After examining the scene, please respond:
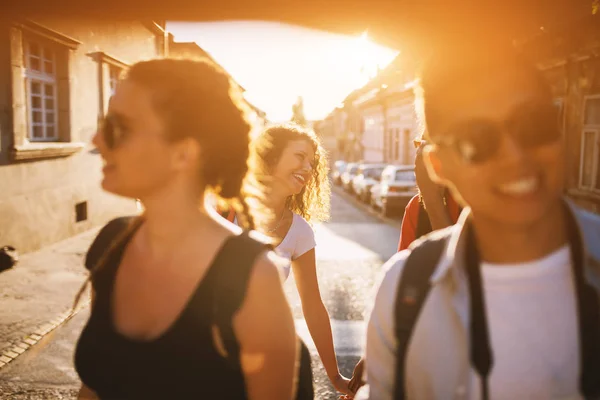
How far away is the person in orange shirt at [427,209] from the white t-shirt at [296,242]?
53cm

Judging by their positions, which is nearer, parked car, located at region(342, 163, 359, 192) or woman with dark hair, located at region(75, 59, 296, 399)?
woman with dark hair, located at region(75, 59, 296, 399)

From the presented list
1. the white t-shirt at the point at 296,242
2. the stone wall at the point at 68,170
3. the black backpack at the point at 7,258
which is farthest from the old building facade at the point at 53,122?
the white t-shirt at the point at 296,242

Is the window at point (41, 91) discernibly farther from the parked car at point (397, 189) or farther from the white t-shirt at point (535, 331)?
the white t-shirt at point (535, 331)

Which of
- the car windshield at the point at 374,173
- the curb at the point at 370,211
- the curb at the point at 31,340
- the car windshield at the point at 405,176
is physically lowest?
→ the curb at the point at 370,211

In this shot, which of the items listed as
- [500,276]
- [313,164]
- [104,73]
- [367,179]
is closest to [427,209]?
[313,164]

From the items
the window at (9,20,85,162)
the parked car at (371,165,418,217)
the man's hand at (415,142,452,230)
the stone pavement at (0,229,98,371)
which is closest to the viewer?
the man's hand at (415,142,452,230)

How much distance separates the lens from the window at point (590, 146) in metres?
13.1

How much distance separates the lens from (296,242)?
3160 millimetres

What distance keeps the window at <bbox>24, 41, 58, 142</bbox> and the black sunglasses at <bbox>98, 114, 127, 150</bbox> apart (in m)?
10.3

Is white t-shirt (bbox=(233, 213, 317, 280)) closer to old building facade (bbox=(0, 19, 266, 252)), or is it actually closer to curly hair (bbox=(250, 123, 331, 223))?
curly hair (bbox=(250, 123, 331, 223))

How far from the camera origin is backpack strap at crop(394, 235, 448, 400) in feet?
4.75

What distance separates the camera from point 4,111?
379 inches

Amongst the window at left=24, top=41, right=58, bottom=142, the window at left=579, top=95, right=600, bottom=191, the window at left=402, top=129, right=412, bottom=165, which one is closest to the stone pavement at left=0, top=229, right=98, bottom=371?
the window at left=24, top=41, right=58, bottom=142

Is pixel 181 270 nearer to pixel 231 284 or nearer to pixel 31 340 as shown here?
pixel 231 284
